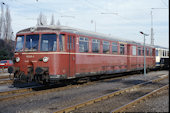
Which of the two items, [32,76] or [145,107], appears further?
[32,76]

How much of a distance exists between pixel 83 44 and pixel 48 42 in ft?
7.42

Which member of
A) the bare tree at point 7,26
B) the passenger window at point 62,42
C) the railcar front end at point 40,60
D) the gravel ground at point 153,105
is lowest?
the gravel ground at point 153,105

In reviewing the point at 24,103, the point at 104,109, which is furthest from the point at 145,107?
the point at 24,103

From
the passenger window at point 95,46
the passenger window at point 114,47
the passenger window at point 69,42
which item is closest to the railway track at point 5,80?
the passenger window at point 69,42

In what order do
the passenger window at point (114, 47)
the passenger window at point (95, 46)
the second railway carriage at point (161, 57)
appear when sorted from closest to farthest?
the passenger window at point (95, 46) → the passenger window at point (114, 47) → the second railway carriage at point (161, 57)

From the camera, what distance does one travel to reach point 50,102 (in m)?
7.97

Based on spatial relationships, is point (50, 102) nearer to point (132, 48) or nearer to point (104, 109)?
point (104, 109)

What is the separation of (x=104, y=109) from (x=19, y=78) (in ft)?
18.4

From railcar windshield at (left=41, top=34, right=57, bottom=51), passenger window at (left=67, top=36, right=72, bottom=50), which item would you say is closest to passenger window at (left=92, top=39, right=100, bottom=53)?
passenger window at (left=67, top=36, right=72, bottom=50)

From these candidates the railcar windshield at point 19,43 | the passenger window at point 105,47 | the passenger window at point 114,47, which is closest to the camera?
the railcar windshield at point 19,43

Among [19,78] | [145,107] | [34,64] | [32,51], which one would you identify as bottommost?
[145,107]

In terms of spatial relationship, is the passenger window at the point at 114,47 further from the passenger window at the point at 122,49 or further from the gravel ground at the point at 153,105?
the gravel ground at the point at 153,105

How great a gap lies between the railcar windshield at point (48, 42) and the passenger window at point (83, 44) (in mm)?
1748

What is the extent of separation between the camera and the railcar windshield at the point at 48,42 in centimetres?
1052
